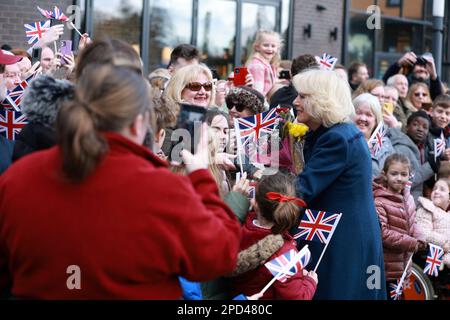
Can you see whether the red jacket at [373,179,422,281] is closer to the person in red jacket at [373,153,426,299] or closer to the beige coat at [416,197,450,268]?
the person in red jacket at [373,153,426,299]

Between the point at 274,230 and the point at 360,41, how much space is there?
10385 mm

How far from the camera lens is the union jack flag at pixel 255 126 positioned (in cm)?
475

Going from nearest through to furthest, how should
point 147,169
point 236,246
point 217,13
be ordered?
1. point 147,169
2. point 236,246
3. point 217,13

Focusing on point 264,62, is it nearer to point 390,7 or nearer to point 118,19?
point 118,19

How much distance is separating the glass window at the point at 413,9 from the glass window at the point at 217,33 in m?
4.41

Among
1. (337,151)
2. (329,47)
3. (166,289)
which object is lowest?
(166,289)

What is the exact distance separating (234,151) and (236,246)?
2345mm

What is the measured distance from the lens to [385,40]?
47.9 feet

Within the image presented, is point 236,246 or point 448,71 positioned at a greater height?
point 448,71

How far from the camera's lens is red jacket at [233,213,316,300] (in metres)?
4.04

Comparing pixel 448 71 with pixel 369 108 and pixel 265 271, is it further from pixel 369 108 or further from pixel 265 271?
pixel 265 271

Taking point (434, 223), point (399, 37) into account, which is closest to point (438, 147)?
point (434, 223)

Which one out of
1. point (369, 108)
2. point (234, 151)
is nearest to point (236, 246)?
point (234, 151)

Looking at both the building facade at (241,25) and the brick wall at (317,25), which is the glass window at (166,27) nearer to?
the building facade at (241,25)
